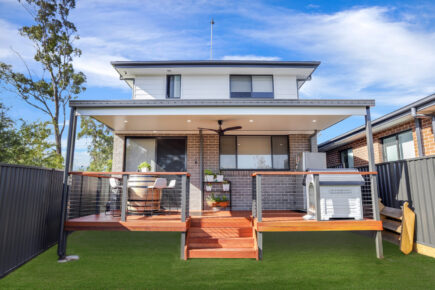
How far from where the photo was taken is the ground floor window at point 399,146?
7.64 m

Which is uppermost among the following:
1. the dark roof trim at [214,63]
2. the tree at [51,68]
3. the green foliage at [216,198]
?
the tree at [51,68]

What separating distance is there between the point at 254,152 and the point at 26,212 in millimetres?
6096

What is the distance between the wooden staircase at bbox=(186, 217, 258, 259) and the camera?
16.3 ft

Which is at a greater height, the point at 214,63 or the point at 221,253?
the point at 214,63

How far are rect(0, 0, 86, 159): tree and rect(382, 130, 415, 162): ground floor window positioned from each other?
16498 mm

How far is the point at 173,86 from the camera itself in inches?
378

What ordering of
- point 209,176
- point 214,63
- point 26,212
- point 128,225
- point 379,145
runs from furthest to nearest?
point 214,63
point 379,145
point 209,176
point 128,225
point 26,212

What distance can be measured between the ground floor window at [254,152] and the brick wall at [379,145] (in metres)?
3.12

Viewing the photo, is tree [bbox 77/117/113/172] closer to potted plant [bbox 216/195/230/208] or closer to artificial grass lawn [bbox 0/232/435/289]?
potted plant [bbox 216/195/230/208]

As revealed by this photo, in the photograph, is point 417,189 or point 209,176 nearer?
point 417,189

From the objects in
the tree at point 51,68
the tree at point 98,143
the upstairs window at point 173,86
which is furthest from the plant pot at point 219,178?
the tree at point 98,143

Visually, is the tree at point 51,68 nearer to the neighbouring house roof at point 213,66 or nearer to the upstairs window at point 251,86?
the neighbouring house roof at point 213,66

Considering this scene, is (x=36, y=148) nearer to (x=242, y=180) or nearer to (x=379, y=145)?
(x=242, y=180)

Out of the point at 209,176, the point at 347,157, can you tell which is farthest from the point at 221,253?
the point at 347,157
